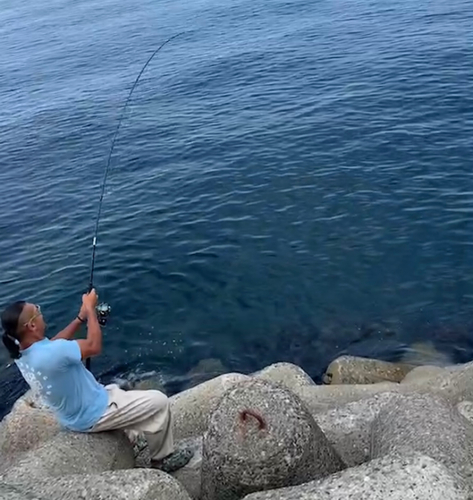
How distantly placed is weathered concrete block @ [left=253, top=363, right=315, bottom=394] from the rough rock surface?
3.17 feet

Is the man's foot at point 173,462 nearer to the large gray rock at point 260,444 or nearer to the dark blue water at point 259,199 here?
the large gray rock at point 260,444

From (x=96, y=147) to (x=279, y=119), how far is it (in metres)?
6.02

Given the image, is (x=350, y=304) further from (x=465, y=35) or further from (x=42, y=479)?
(x=465, y=35)

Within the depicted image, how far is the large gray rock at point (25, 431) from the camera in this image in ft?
27.8

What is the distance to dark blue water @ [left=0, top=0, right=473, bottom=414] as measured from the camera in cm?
1315

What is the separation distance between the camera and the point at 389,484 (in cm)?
520

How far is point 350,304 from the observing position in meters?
13.4

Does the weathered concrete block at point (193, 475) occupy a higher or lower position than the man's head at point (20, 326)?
lower

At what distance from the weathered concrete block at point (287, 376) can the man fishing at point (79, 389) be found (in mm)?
2758

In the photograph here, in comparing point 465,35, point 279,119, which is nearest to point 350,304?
point 279,119

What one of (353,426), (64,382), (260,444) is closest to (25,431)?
(64,382)

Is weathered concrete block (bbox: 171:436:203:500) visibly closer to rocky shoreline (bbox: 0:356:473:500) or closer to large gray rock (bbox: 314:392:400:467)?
rocky shoreline (bbox: 0:356:473:500)

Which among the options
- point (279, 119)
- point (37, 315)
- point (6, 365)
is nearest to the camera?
point (37, 315)

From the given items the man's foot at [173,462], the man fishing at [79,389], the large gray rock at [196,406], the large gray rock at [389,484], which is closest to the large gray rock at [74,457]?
the man fishing at [79,389]
